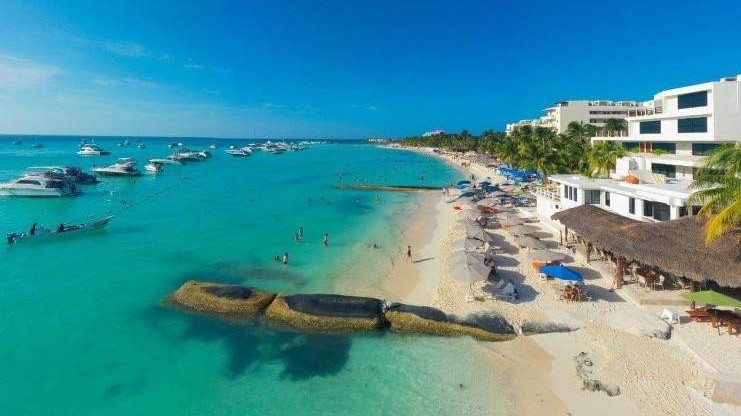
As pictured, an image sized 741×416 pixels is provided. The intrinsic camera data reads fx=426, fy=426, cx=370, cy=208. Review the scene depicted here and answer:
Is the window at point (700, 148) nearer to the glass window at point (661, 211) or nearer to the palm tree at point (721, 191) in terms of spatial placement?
the glass window at point (661, 211)

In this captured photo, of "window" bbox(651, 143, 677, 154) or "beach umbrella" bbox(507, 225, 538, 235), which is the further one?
"beach umbrella" bbox(507, 225, 538, 235)

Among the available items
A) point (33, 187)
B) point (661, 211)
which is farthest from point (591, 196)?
point (33, 187)

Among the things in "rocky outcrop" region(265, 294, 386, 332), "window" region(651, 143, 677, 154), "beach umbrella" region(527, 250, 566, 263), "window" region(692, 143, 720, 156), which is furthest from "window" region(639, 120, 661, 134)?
"rocky outcrop" region(265, 294, 386, 332)

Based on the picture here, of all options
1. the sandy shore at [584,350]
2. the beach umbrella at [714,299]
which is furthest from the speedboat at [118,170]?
the beach umbrella at [714,299]

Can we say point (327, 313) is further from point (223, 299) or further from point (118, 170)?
point (118, 170)

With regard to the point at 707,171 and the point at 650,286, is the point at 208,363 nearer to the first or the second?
the point at 650,286

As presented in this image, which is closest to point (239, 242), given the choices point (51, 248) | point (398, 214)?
point (51, 248)

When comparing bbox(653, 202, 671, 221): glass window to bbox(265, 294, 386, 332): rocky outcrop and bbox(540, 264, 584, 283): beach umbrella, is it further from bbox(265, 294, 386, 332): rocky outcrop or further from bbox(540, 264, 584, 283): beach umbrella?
bbox(265, 294, 386, 332): rocky outcrop
